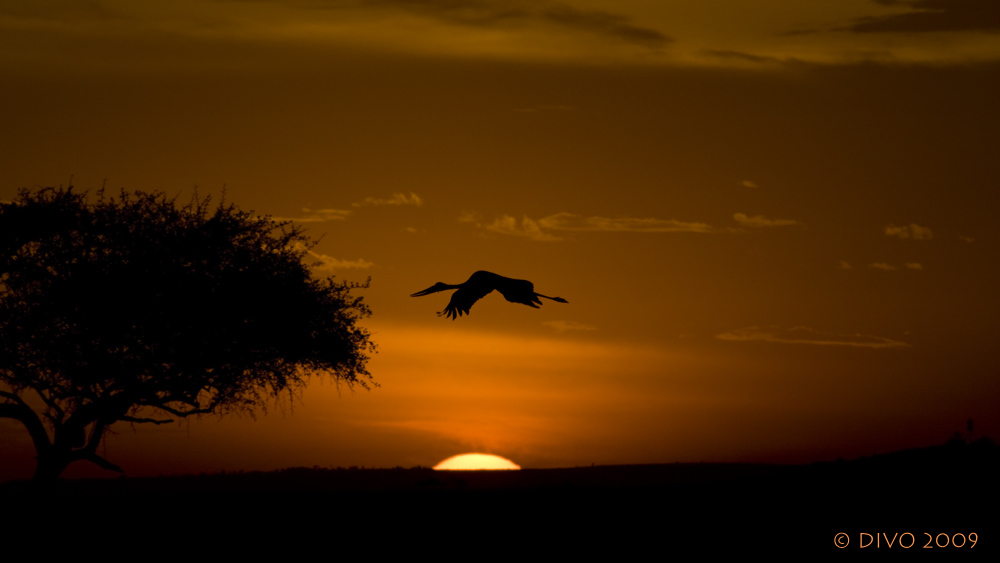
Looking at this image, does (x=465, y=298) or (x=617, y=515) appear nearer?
(x=465, y=298)

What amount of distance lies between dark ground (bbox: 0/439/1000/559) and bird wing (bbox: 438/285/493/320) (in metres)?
5.08

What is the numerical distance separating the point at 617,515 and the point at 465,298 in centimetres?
715

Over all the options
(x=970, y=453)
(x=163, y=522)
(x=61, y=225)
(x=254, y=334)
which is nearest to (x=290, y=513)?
(x=163, y=522)

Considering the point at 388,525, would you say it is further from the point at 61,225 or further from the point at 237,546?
the point at 61,225

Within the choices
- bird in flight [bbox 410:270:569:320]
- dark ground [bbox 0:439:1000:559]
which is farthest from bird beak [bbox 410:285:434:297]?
dark ground [bbox 0:439:1000:559]

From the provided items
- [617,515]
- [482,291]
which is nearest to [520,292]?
[482,291]

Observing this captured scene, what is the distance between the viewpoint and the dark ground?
18.7 meters

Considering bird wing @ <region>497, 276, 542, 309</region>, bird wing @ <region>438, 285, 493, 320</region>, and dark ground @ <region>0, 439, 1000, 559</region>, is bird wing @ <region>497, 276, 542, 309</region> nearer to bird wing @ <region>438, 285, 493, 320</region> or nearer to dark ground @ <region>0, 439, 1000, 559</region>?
bird wing @ <region>438, 285, 493, 320</region>

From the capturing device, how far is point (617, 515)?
68.5 feet

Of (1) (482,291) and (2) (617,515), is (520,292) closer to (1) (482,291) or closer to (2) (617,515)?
(1) (482,291)

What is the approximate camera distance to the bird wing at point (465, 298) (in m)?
16.1

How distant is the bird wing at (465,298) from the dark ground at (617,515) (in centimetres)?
508

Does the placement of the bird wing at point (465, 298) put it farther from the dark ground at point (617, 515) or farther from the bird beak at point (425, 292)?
the dark ground at point (617, 515)

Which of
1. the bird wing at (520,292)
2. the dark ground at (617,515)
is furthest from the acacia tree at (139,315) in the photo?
the bird wing at (520,292)
